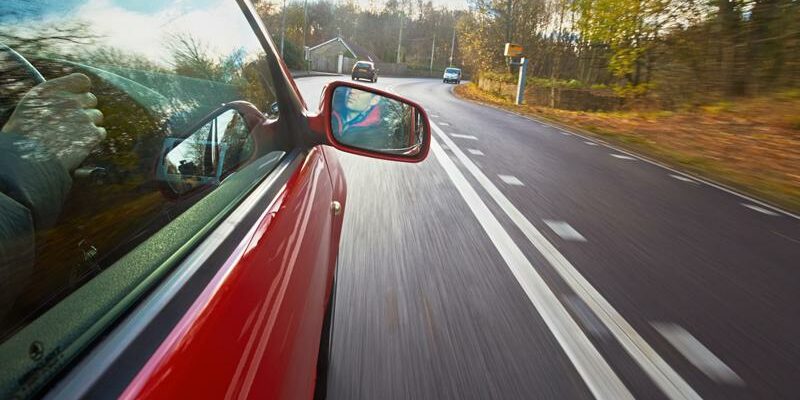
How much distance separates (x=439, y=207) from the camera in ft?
16.8

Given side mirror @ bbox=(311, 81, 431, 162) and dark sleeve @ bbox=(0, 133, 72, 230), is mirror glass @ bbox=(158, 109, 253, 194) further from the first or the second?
side mirror @ bbox=(311, 81, 431, 162)

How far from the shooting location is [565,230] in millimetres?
4660

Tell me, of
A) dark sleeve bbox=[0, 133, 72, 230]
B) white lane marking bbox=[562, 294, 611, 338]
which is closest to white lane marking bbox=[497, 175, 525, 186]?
white lane marking bbox=[562, 294, 611, 338]

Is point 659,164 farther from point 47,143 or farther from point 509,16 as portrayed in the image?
point 509,16

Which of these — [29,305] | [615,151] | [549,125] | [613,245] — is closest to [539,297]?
[613,245]

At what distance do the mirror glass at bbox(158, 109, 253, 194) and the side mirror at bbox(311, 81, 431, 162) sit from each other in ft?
1.42

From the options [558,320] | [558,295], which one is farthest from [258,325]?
[558,295]

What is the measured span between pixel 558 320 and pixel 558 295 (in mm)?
374

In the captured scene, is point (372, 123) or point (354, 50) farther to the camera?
point (354, 50)

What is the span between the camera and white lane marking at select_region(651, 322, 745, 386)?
2328 millimetres

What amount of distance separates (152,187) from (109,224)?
0.67 feet

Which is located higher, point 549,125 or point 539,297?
point 549,125

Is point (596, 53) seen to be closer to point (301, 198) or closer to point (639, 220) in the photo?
point (639, 220)

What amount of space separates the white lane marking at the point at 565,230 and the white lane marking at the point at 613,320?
0.65ft
